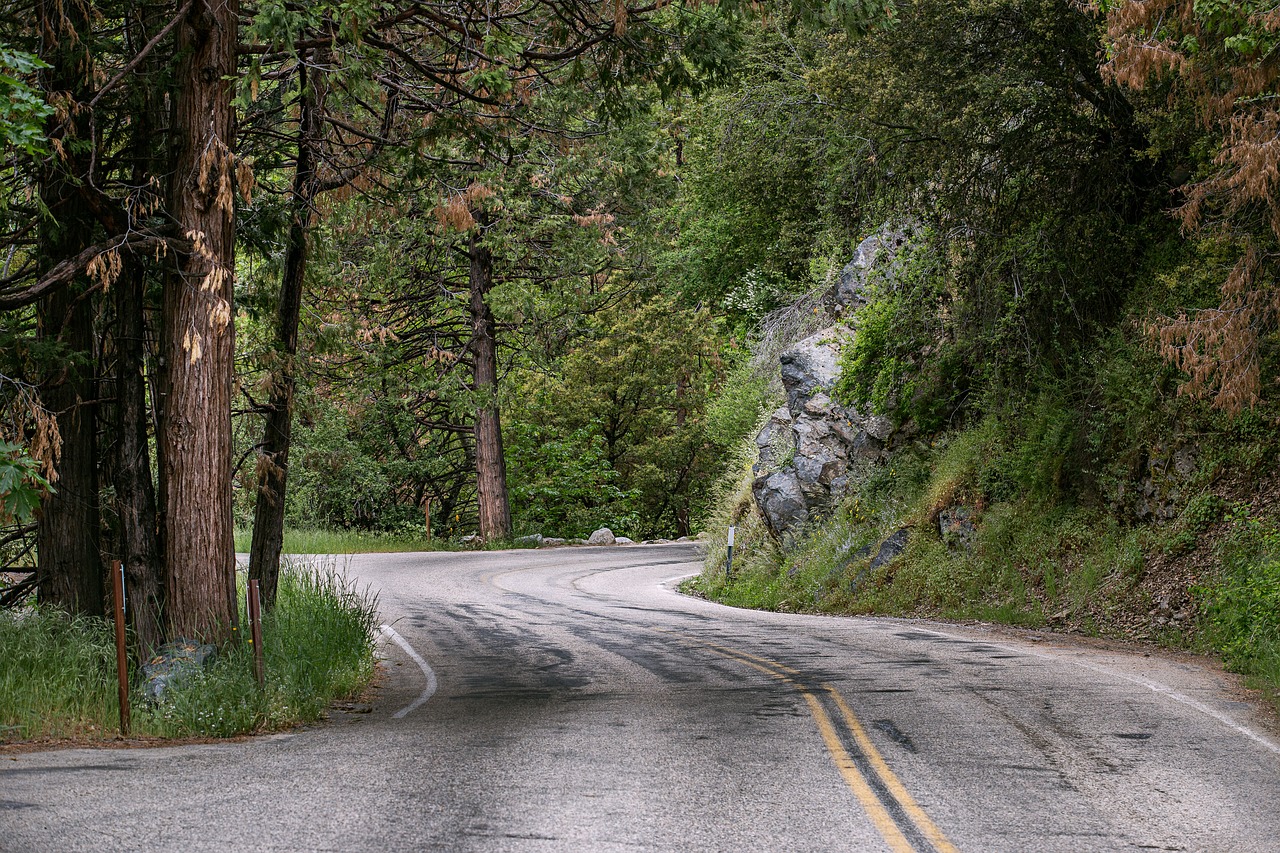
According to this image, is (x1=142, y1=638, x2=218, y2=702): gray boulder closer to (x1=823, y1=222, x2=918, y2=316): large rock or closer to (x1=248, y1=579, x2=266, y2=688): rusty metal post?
(x1=248, y1=579, x2=266, y2=688): rusty metal post

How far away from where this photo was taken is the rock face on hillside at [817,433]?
2403 centimetres

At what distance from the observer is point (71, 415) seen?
12.1 meters

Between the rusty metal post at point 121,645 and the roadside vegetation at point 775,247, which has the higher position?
the roadside vegetation at point 775,247

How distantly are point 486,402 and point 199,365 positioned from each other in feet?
67.9

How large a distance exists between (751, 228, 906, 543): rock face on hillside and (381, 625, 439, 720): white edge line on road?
32.3 ft

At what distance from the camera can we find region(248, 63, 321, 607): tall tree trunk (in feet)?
45.1

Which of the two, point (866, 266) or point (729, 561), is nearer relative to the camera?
point (866, 266)

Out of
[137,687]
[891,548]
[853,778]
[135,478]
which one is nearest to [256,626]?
[137,687]

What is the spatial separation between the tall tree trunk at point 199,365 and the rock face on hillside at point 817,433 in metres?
14.9

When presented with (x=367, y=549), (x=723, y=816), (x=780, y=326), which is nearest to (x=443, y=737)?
(x=723, y=816)

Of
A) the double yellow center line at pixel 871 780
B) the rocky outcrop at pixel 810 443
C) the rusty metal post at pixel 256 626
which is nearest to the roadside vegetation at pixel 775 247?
the rusty metal post at pixel 256 626

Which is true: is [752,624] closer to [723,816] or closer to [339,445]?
[723,816]

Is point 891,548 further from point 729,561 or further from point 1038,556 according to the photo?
point 729,561

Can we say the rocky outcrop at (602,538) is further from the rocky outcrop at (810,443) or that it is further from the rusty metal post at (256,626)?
the rusty metal post at (256,626)
